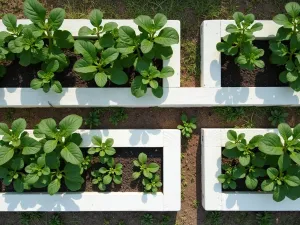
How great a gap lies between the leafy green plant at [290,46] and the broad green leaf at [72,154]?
1.82m

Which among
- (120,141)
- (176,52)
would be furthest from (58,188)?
(176,52)

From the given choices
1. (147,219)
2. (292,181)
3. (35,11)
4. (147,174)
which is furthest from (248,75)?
(35,11)

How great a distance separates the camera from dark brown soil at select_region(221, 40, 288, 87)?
11.2ft

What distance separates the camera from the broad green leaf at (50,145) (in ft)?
9.70

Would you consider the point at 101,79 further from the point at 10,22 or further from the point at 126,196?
the point at 126,196

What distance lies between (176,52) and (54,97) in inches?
45.5

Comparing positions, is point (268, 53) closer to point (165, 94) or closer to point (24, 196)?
point (165, 94)

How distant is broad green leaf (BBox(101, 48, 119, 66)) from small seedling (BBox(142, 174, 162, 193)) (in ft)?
3.59

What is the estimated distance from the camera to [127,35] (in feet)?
10.0

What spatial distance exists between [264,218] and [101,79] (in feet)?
6.66

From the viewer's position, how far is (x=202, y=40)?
11.3 ft

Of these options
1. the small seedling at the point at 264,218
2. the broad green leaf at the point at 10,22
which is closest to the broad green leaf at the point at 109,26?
the broad green leaf at the point at 10,22

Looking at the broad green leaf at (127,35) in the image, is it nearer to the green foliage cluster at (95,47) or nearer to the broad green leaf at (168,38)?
the green foliage cluster at (95,47)

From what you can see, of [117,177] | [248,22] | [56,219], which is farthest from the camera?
[56,219]
